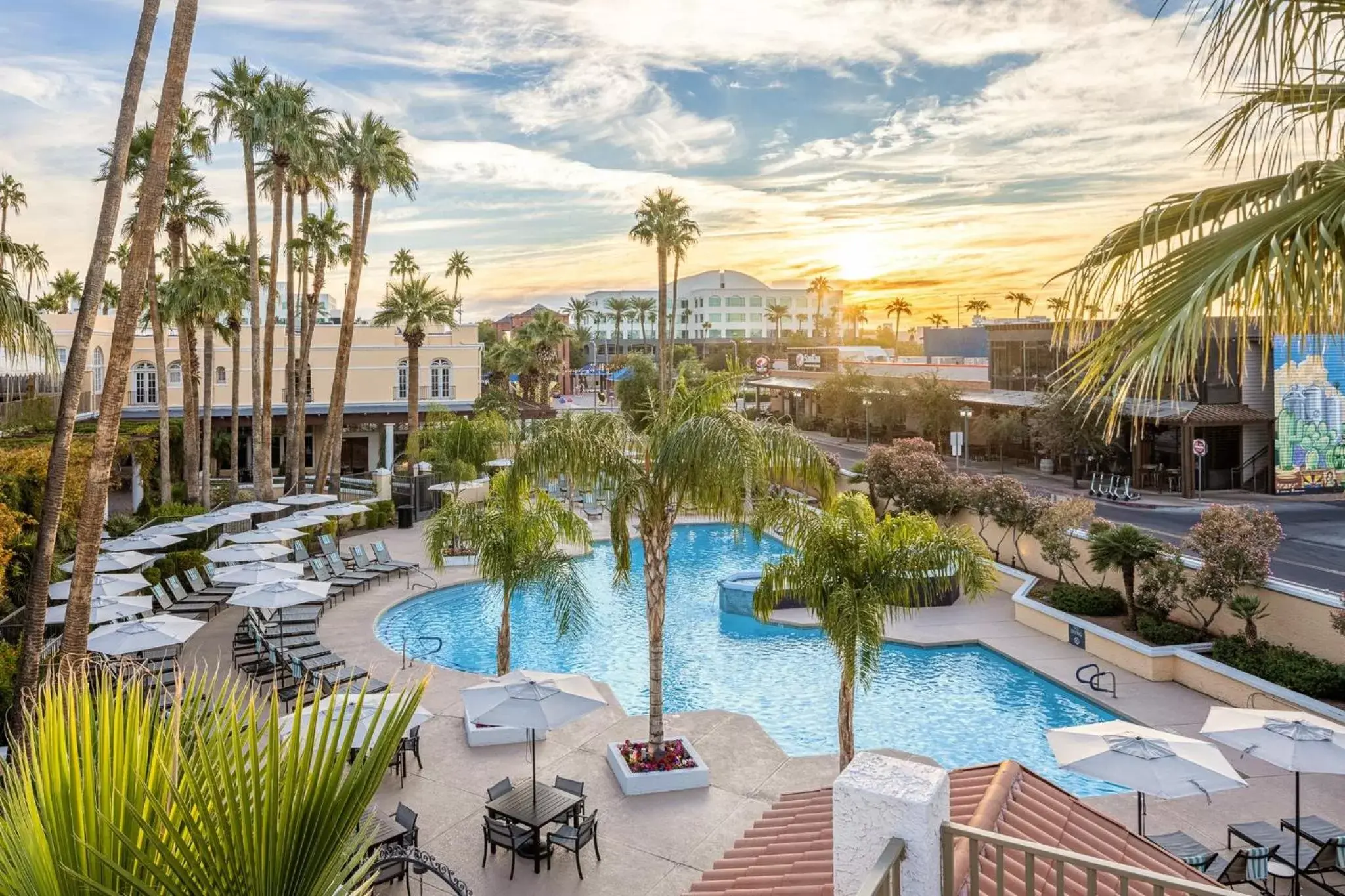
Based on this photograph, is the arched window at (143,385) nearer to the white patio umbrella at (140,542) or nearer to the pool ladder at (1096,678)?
the white patio umbrella at (140,542)

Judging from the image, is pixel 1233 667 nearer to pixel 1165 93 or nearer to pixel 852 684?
pixel 852 684

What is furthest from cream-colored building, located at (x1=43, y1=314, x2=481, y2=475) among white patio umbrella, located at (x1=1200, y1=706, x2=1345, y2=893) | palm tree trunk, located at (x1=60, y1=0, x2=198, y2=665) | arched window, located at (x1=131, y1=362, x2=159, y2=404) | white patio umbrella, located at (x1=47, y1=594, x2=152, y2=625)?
white patio umbrella, located at (x1=1200, y1=706, x2=1345, y2=893)

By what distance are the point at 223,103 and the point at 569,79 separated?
14.1 m

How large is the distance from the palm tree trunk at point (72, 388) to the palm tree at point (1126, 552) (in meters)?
17.5

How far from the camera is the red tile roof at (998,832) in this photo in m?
5.15

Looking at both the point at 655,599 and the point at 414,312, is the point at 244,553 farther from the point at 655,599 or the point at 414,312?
the point at 414,312

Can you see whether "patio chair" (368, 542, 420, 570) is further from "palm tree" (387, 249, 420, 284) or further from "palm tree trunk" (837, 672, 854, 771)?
"palm tree" (387, 249, 420, 284)

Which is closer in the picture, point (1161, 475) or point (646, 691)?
point (646, 691)

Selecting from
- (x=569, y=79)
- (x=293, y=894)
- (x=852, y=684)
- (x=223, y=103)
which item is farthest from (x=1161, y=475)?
(x=293, y=894)

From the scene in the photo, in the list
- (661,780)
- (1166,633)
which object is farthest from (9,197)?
(1166,633)

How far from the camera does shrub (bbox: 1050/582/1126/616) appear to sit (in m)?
19.5

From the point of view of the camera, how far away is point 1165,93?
5.88 m

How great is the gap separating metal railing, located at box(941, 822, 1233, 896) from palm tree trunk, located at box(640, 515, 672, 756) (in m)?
7.58

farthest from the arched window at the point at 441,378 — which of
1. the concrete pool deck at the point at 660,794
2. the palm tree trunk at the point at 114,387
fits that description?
the palm tree trunk at the point at 114,387
